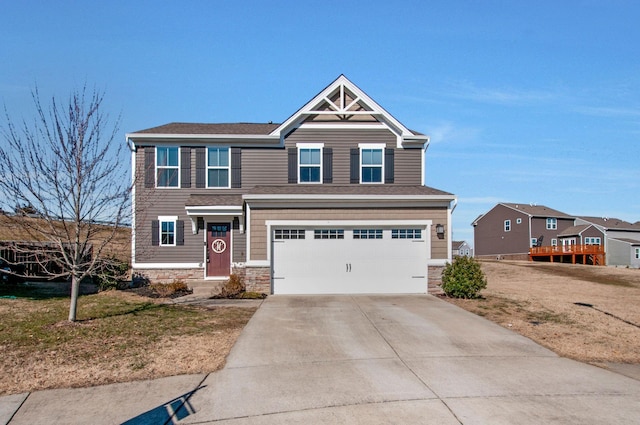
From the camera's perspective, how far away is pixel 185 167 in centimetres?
1986

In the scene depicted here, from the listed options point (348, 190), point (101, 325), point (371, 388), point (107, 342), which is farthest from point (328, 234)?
point (371, 388)

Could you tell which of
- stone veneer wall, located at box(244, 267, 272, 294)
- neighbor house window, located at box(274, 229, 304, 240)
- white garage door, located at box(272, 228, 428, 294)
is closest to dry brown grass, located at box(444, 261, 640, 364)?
white garage door, located at box(272, 228, 428, 294)

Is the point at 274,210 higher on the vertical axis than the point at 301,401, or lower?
higher

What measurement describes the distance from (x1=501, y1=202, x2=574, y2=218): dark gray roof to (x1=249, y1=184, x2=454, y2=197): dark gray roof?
38451 millimetres

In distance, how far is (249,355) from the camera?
9281mm

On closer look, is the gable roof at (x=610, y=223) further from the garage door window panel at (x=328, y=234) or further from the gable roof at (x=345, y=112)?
the garage door window panel at (x=328, y=234)

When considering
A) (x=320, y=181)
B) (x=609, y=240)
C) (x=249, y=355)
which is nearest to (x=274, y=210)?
(x=320, y=181)

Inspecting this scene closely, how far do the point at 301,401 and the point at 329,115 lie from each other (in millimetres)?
14597

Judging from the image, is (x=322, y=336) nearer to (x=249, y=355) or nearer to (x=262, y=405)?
(x=249, y=355)

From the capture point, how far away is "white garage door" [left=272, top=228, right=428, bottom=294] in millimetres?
17016

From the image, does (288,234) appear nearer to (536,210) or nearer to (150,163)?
(150,163)

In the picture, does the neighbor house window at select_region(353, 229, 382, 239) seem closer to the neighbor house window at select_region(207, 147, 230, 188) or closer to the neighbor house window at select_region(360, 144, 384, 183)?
the neighbor house window at select_region(360, 144, 384, 183)

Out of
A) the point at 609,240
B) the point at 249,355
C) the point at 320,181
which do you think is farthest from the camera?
the point at 609,240

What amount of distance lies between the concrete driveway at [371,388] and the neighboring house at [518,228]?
45.1 metres
